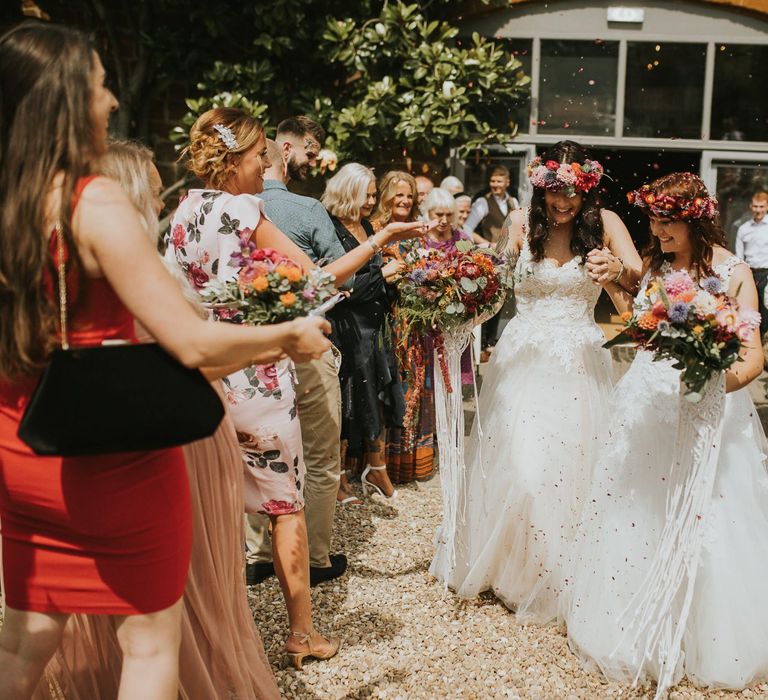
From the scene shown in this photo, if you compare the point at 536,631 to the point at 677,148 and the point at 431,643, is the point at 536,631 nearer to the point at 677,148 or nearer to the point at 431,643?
the point at 431,643

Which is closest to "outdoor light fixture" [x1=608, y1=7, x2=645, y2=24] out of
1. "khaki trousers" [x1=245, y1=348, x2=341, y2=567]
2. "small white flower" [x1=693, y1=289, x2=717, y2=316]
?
"khaki trousers" [x1=245, y1=348, x2=341, y2=567]

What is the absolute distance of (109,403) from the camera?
5.52ft

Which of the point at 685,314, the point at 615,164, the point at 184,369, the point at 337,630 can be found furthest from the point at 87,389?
the point at 615,164

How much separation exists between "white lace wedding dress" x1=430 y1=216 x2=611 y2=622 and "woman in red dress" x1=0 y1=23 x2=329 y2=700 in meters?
2.03

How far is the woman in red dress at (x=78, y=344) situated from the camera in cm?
169

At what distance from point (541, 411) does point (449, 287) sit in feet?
2.38

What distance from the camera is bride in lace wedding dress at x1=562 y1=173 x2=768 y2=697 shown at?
9.75 ft

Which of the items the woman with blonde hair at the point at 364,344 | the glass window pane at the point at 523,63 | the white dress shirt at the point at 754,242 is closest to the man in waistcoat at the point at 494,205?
the glass window pane at the point at 523,63

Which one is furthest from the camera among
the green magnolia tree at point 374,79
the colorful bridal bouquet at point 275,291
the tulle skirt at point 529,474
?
the green magnolia tree at point 374,79

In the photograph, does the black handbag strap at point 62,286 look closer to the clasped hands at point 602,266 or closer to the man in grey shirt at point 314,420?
the man in grey shirt at point 314,420

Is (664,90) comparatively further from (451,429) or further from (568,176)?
(451,429)

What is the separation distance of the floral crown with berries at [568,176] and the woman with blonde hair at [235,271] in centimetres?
106

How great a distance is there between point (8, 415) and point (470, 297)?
2.25 meters

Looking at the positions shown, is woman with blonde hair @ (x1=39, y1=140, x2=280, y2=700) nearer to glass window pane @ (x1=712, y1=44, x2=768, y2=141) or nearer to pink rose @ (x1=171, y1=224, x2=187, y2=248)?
pink rose @ (x1=171, y1=224, x2=187, y2=248)
